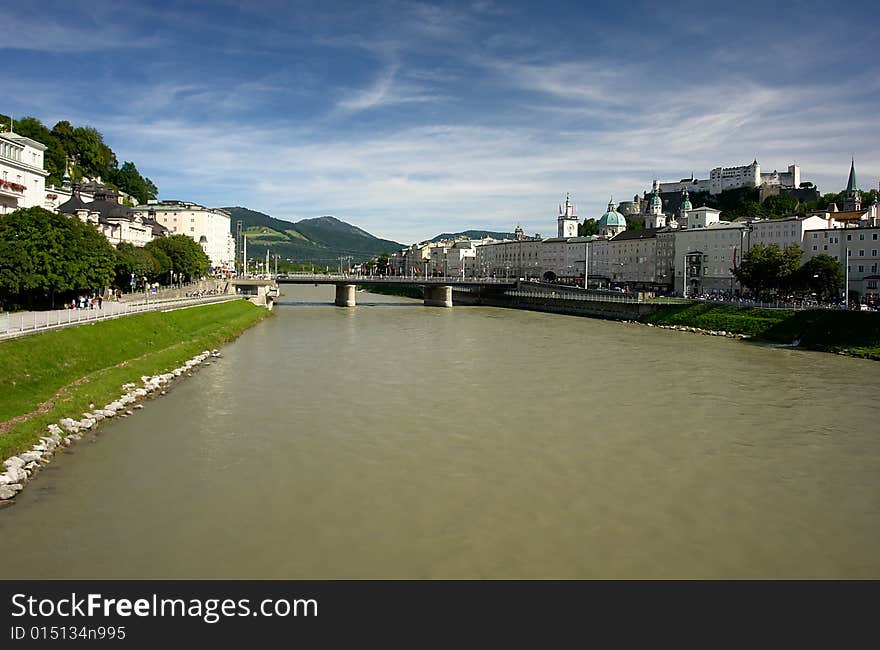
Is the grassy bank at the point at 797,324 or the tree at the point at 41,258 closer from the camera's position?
the tree at the point at 41,258

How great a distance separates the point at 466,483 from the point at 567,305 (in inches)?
2544

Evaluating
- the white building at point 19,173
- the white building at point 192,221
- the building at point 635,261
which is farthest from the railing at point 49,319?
the building at point 635,261

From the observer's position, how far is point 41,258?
37500 millimetres

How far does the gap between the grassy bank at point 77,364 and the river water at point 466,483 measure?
1.35 m

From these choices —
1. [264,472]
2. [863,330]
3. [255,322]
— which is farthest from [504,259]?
[264,472]

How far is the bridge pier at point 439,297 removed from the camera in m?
92.2

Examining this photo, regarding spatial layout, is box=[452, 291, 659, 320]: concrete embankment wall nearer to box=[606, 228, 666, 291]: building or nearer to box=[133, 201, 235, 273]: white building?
box=[606, 228, 666, 291]: building

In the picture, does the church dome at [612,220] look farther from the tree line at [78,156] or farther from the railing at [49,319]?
the railing at [49,319]

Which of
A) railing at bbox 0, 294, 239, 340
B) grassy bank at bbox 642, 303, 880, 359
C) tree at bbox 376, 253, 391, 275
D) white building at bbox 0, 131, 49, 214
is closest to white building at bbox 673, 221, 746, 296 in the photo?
grassy bank at bbox 642, 303, 880, 359

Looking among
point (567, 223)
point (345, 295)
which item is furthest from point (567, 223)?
point (345, 295)

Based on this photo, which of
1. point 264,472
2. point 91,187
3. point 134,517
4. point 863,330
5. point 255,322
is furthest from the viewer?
point 91,187
